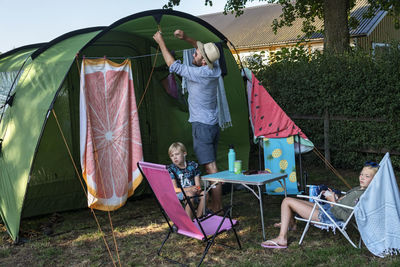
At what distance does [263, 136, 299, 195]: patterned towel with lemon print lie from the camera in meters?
4.93

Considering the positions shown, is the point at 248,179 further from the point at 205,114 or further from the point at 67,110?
the point at 67,110

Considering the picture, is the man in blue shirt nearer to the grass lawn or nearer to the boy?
the boy

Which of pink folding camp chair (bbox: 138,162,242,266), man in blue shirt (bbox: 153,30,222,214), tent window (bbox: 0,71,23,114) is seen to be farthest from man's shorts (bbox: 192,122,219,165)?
tent window (bbox: 0,71,23,114)

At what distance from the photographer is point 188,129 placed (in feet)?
18.6

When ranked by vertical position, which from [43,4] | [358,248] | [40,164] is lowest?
[358,248]

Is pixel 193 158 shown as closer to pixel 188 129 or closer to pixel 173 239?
pixel 188 129

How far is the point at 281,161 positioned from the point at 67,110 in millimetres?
2554

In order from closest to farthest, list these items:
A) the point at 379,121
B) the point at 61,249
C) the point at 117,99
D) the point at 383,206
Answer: the point at 383,206
the point at 61,249
the point at 117,99
the point at 379,121

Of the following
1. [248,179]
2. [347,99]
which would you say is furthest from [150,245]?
[347,99]

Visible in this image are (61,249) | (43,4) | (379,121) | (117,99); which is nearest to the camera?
(61,249)

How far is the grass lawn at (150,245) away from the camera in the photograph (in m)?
3.32

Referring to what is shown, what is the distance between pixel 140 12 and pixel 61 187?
2.17 metres

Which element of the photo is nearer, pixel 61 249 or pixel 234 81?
pixel 61 249

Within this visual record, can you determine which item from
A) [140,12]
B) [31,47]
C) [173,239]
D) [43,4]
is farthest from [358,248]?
[43,4]
